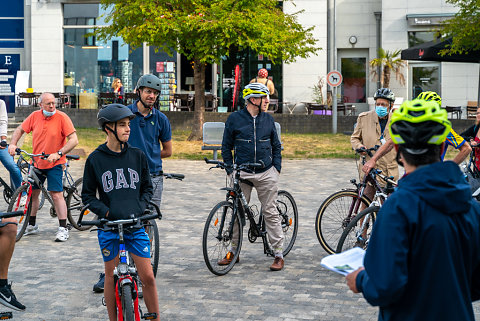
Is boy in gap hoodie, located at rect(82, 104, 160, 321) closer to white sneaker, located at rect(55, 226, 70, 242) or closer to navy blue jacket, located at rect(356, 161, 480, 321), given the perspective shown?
navy blue jacket, located at rect(356, 161, 480, 321)

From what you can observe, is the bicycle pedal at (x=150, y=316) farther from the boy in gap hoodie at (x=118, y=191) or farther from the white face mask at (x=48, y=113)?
the white face mask at (x=48, y=113)

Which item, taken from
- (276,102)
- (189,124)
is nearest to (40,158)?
(189,124)

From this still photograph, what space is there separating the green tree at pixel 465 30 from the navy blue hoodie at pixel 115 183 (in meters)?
15.4

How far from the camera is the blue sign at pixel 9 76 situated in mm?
31625

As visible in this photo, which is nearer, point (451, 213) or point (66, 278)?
point (451, 213)

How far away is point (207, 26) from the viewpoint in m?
20.6

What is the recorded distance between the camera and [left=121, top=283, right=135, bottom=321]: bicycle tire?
4.55 metres

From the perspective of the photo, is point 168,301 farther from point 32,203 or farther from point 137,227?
point 32,203

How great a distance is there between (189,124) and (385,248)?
2341 cm

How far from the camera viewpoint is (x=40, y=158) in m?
9.05

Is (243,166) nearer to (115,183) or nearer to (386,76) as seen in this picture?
(115,183)

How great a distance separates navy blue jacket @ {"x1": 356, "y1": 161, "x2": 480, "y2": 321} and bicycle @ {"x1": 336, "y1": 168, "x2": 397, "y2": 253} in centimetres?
443

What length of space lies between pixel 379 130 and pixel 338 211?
1.05 meters

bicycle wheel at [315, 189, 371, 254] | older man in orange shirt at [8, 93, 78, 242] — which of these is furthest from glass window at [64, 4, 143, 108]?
bicycle wheel at [315, 189, 371, 254]
